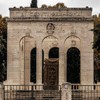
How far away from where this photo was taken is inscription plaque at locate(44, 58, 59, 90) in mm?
41719

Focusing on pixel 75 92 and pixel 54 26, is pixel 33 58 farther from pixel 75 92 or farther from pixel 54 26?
pixel 75 92

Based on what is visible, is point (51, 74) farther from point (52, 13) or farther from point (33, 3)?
point (33, 3)

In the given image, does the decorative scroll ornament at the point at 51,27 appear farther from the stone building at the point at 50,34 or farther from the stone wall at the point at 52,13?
the stone wall at the point at 52,13

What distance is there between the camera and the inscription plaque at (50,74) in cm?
4172

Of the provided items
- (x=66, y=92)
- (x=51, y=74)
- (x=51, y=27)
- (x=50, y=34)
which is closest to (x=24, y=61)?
(x=50, y=34)

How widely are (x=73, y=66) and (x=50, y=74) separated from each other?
1717 cm

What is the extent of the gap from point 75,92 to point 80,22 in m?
6.66

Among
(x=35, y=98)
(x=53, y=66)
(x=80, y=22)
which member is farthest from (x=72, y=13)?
(x=35, y=98)

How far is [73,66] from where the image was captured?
58.9 meters

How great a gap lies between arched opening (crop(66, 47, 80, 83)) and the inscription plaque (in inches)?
639

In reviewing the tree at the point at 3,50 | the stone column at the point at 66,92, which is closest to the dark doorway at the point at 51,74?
the stone column at the point at 66,92

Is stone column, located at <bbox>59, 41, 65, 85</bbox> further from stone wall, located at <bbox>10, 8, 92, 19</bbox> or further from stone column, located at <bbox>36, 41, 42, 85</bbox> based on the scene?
stone wall, located at <bbox>10, 8, 92, 19</bbox>

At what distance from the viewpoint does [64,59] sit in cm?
4569

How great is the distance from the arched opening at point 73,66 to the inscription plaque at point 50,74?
16221mm
